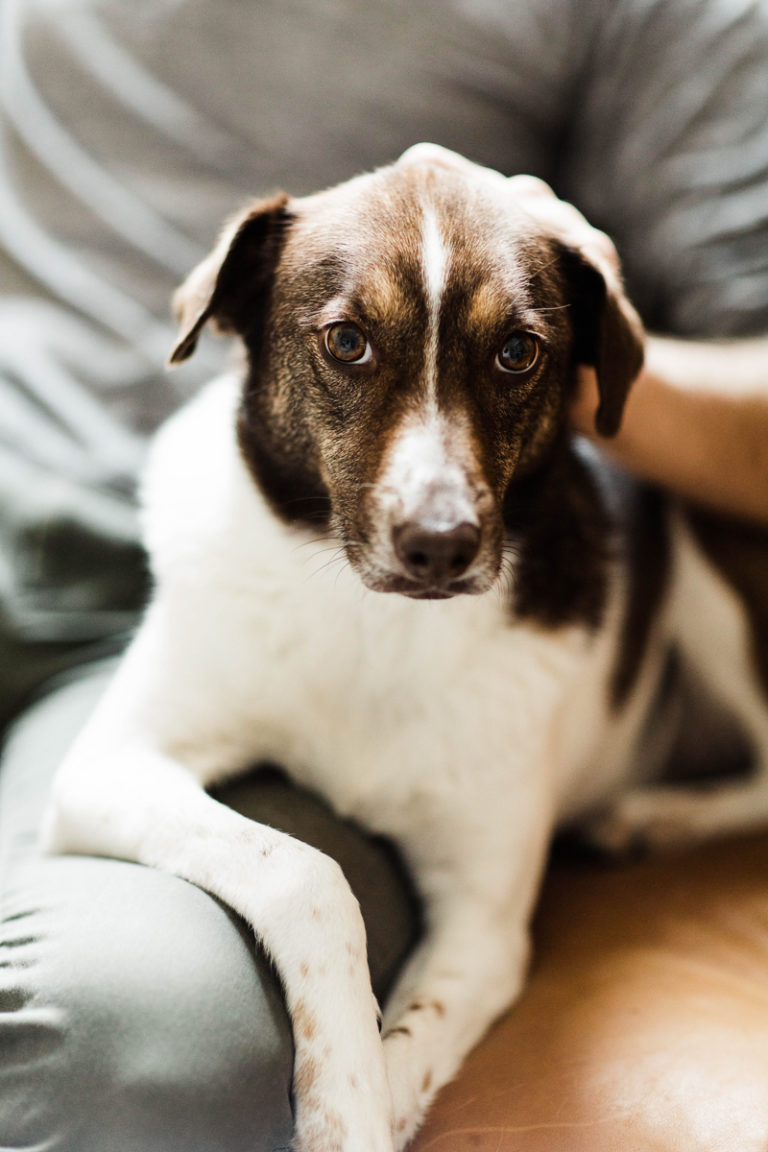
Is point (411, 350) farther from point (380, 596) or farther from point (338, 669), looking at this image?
point (338, 669)

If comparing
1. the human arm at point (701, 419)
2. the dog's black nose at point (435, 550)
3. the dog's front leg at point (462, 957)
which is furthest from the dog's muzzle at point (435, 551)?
the human arm at point (701, 419)

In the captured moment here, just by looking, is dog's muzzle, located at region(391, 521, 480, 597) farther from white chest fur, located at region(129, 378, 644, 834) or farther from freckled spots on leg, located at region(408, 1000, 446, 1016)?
freckled spots on leg, located at region(408, 1000, 446, 1016)

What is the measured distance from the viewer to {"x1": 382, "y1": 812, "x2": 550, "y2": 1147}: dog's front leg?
160cm

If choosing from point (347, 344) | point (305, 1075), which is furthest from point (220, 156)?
point (305, 1075)

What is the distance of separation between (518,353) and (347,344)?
281 mm

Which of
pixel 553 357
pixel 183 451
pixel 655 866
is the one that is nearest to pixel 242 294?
pixel 183 451

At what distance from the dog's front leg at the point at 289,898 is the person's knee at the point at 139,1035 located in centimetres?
4

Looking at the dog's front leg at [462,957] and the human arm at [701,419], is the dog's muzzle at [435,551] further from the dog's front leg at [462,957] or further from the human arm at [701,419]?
the human arm at [701,419]

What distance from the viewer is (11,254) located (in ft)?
8.19

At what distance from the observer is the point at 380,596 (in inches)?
72.4

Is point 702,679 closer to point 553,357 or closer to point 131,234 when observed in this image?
point 553,357

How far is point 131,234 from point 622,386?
134 centimetres

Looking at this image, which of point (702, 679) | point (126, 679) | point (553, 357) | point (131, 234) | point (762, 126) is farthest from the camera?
point (702, 679)

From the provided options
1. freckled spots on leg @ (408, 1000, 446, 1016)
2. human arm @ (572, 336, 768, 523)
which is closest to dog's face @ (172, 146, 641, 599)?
human arm @ (572, 336, 768, 523)
